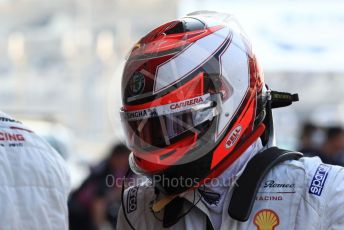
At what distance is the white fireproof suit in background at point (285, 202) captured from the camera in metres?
1.70

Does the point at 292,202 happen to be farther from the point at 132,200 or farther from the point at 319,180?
the point at 132,200

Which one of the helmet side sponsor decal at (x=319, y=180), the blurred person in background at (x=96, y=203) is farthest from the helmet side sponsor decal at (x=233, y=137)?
the blurred person in background at (x=96, y=203)

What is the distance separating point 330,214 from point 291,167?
0.57 feet

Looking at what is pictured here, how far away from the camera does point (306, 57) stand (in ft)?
20.2

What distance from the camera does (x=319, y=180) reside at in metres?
1.75

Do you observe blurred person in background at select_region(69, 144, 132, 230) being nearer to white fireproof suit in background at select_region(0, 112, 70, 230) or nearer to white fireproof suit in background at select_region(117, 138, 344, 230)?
white fireproof suit in background at select_region(117, 138, 344, 230)

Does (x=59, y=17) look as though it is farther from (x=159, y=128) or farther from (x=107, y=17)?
(x=159, y=128)

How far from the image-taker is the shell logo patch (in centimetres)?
175

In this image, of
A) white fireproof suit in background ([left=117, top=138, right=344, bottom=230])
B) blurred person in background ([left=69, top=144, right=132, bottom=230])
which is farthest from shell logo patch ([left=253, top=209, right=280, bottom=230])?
blurred person in background ([left=69, top=144, right=132, bottom=230])

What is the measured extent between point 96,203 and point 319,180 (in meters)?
3.02

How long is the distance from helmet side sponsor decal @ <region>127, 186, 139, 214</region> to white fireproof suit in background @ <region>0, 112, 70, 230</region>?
0.78 ft

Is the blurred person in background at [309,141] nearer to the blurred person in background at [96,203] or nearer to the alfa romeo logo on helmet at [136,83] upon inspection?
the blurred person in background at [96,203]

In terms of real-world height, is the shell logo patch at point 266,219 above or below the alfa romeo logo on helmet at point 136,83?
below

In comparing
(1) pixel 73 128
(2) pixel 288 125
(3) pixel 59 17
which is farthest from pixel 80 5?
(2) pixel 288 125
